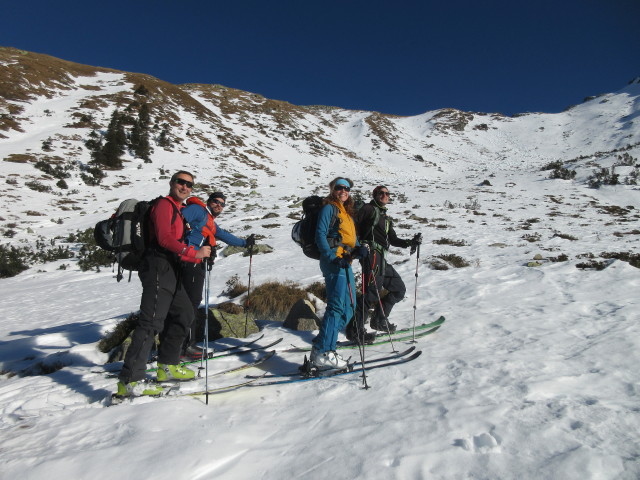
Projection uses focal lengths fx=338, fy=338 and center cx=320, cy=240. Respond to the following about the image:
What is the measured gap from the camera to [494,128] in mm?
75000

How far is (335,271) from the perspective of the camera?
11.6 ft

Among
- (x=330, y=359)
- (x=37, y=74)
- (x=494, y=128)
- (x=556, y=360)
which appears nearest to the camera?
(x=556, y=360)

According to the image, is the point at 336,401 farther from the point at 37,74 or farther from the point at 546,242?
the point at 37,74

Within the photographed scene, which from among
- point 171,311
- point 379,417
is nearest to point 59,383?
point 171,311

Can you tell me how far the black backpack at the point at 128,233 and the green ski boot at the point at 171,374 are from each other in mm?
1169

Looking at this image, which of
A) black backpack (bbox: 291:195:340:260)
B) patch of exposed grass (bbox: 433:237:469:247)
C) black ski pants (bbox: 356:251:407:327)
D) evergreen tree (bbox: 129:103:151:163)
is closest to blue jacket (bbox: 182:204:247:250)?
black backpack (bbox: 291:195:340:260)

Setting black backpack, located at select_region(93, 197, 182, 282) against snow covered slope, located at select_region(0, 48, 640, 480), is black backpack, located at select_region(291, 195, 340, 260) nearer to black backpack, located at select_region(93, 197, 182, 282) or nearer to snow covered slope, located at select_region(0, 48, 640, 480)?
black backpack, located at select_region(93, 197, 182, 282)

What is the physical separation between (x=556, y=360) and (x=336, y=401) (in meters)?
2.25

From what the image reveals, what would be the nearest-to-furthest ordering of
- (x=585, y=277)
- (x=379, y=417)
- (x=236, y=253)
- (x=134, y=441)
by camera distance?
(x=134, y=441), (x=379, y=417), (x=585, y=277), (x=236, y=253)

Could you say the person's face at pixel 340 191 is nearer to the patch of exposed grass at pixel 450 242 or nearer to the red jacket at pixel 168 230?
the red jacket at pixel 168 230

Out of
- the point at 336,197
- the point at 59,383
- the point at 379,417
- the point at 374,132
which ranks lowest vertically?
the point at 59,383

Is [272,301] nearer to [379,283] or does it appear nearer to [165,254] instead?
[379,283]

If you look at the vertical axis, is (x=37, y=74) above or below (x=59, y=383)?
above

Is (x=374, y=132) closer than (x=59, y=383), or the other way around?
(x=59, y=383)
